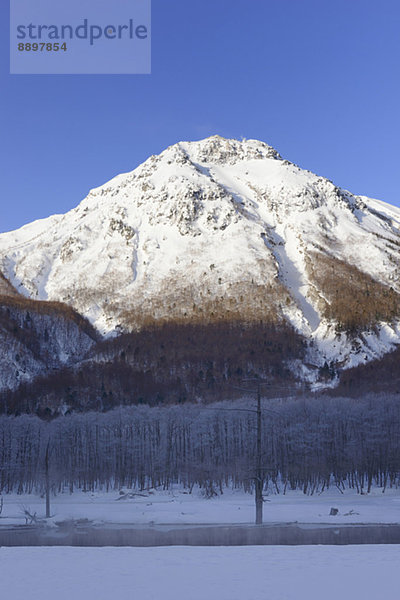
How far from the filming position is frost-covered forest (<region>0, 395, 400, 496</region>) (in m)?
95.9

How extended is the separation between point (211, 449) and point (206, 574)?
8682cm

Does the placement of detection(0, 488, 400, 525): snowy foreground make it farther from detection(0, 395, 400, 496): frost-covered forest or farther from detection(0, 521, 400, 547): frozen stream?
detection(0, 521, 400, 547): frozen stream

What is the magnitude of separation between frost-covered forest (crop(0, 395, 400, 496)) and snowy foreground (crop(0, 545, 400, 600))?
6346 cm

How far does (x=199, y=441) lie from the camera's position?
10819 centimetres

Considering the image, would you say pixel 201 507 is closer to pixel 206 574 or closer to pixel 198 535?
pixel 198 535

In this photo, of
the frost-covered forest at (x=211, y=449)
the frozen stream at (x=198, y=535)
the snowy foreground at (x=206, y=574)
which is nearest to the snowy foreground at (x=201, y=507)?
the frost-covered forest at (x=211, y=449)

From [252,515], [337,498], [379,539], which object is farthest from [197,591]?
[337,498]

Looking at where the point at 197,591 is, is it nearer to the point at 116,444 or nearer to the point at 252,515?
the point at 252,515

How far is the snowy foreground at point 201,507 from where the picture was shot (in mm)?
58069

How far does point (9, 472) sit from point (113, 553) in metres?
79.5

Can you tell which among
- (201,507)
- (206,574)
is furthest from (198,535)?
(201,507)

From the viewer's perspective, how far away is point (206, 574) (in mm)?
23391

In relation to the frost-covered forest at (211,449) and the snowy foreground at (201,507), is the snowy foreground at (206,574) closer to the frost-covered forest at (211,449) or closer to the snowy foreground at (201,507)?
the snowy foreground at (201,507)

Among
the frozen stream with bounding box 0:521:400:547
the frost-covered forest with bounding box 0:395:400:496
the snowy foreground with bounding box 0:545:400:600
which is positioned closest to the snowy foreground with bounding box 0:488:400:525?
the frost-covered forest with bounding box 0:395:400:496
